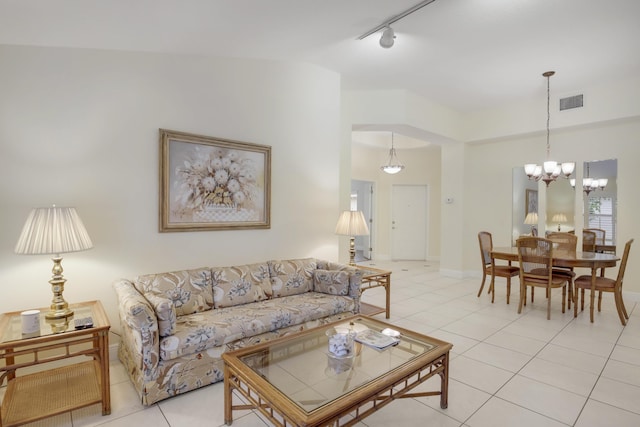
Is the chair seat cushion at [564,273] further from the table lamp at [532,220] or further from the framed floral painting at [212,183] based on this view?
the framed floral painting at [212,183]

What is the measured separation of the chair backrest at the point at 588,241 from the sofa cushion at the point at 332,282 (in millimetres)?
4044

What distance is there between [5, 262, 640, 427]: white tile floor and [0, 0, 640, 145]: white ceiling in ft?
8.36

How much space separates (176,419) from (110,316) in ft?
3.96

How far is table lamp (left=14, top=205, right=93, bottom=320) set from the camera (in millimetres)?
2066

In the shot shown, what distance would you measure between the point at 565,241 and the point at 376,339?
3974mm

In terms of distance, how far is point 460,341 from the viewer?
10.4 ft

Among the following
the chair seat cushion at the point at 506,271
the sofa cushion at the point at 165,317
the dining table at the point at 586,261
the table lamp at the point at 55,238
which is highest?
the table lamp at the point at 55,238

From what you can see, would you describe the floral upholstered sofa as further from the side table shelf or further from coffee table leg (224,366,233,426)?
coffee table leg (224,366,233,426)

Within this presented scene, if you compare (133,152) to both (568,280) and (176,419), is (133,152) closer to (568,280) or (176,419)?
(176,419)

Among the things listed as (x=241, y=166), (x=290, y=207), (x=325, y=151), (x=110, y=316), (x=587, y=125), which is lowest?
(x=110, y=316)

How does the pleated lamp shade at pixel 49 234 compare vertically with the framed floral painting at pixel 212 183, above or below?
below

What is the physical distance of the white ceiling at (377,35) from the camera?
229 cm

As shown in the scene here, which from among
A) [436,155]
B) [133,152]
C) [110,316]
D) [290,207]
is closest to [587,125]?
[436,155]

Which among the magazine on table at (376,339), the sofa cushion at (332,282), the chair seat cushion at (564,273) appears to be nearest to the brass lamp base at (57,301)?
the magazine on table at (376,339)
